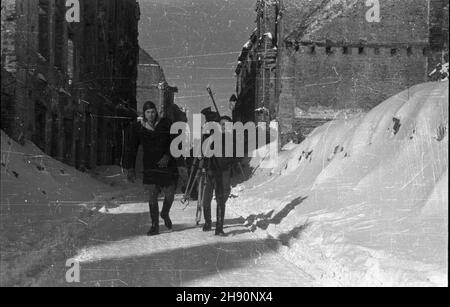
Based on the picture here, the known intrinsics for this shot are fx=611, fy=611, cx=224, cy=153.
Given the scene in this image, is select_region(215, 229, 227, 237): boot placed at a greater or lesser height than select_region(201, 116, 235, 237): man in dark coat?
lesser

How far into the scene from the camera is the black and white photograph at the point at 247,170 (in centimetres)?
622

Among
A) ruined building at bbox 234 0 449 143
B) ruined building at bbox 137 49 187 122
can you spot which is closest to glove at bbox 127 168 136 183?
ruined building at bbox 234 0 449 143

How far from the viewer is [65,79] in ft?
75.1

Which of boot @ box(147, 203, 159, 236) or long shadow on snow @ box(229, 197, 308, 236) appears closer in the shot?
boot @ box(147, 203, 159, 236)

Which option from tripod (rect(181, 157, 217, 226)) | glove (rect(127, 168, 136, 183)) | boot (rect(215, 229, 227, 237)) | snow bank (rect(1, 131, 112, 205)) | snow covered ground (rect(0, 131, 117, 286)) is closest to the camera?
snow covered ground (rect(0, 131, 117, 286))

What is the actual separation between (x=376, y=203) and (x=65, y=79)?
16041 mm

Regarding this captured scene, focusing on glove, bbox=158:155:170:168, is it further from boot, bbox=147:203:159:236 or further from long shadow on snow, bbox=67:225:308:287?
long shadow on snow, bbox=67:225:308:287

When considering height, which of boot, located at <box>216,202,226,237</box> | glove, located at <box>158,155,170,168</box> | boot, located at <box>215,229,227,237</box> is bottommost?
boot, located at <box>215,229,227,237</box>

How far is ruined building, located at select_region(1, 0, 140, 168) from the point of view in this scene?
1683 cm

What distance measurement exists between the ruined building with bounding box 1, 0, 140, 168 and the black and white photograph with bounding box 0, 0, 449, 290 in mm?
71

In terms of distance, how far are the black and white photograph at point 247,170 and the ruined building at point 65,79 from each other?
Answer: 71 millimetres

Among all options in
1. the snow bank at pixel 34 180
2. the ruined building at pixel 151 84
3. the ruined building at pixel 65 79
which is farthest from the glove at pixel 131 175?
the ruined building at pixel 151 84

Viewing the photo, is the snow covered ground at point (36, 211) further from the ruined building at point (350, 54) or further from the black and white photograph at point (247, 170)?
the ruined building at point (350, 54)
